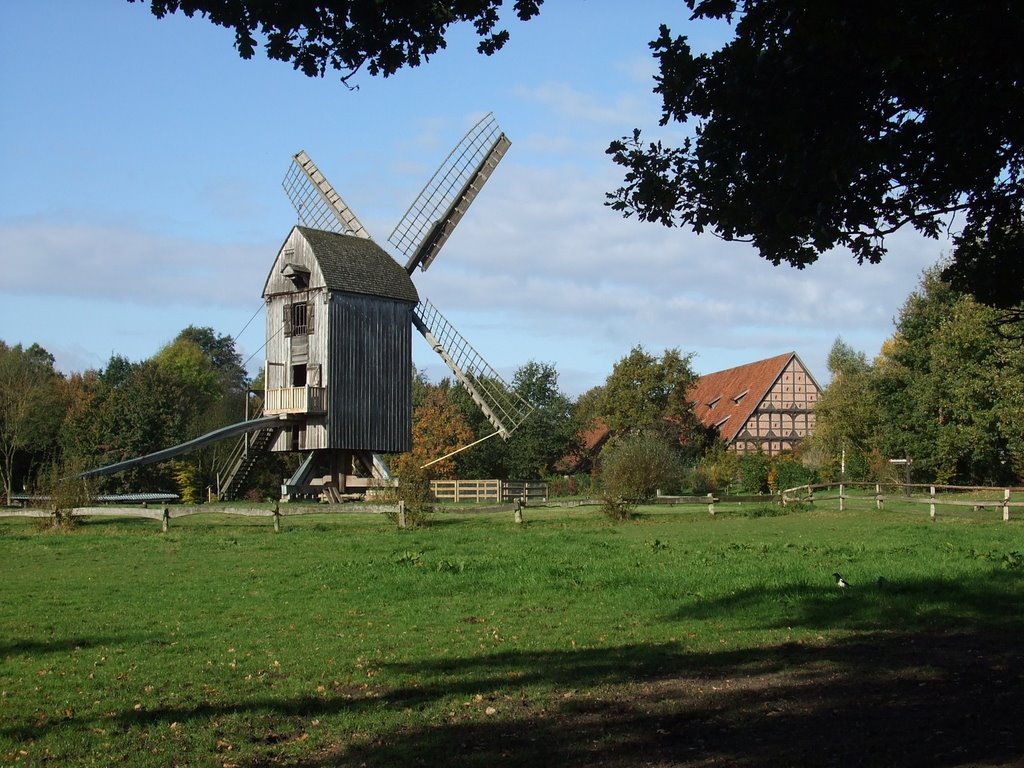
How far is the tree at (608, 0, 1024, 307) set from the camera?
7.21 meters

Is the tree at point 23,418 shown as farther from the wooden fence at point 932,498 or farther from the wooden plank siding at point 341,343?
the wooden fence at point 932,498

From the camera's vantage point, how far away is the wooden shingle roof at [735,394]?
245ft

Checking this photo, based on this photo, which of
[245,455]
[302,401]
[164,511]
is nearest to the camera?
[164,511]

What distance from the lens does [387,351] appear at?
4106cm

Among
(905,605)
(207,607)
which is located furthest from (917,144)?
(207,607)

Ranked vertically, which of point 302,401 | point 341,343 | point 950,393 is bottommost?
point 302,401

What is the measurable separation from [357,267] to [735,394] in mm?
44283

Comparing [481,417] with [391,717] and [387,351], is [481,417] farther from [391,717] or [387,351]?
[391,717]

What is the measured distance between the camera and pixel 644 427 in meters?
66.5

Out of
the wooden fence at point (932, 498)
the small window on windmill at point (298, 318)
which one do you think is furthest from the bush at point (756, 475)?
the small window on windmill at point (298, 318)

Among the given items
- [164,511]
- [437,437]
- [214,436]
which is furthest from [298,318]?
[437,437]

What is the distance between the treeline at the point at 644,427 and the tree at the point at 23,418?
10 centimetres

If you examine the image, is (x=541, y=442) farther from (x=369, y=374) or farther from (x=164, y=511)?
(x=164, y=511)

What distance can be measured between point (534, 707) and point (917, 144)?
5.42m
